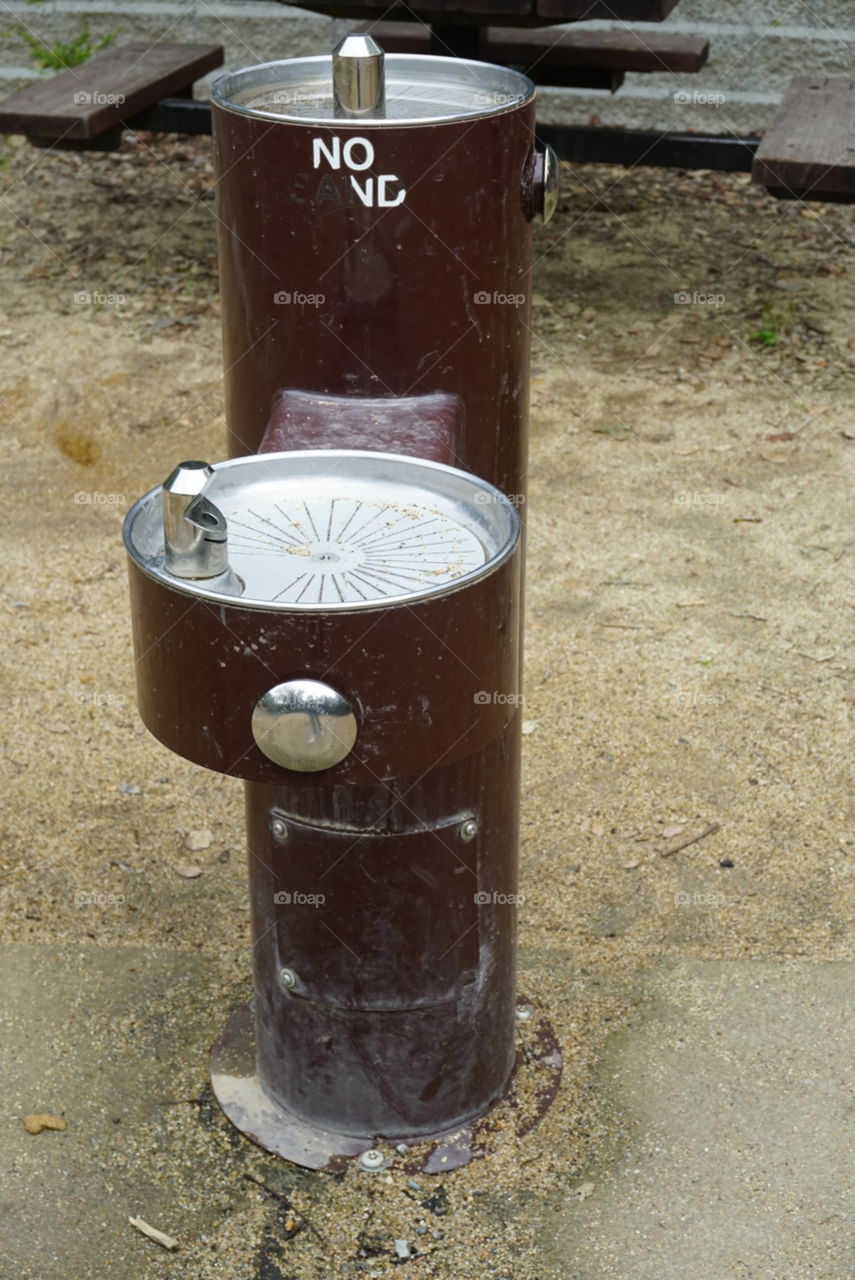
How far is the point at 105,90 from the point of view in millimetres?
6035

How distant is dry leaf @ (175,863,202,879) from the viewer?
3572mm

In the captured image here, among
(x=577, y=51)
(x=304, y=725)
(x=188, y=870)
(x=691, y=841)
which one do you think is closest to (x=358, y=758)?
(x=304, y=725)

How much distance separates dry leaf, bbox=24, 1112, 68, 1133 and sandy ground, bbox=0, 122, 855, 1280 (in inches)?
1.8

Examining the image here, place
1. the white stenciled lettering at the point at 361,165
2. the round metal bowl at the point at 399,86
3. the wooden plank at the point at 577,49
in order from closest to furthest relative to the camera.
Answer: the white stenciled lettering at the point at 361,165
the round metal bowl at the point at 399,86
the wooden plank at the point at 577,49

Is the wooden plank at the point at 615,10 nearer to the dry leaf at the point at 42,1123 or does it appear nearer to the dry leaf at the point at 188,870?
the dry leaf at the point at 188,870

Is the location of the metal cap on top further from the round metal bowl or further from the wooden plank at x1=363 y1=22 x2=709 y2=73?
the wooden plank at x1=363 y1=22 x2=709 y2=73

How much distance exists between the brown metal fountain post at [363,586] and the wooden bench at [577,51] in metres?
4.18

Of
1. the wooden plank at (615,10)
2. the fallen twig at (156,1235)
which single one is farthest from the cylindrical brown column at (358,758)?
the wooden plank at (615,10)

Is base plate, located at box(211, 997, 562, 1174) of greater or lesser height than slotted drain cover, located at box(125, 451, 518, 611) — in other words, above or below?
below

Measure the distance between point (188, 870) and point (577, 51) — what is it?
4.25 metres

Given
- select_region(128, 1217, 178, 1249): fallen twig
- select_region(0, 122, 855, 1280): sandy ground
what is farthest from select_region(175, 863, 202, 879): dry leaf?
select_region(128, 1217, 178, 1249): fallen twig

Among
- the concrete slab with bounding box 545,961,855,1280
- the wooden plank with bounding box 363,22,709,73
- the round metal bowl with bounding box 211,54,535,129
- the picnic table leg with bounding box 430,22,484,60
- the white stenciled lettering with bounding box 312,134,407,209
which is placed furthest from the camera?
the wooden plank with bounding box 363,22,709,73

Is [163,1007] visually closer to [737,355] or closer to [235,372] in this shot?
[235,372]

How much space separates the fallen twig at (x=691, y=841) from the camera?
3.64 metres
